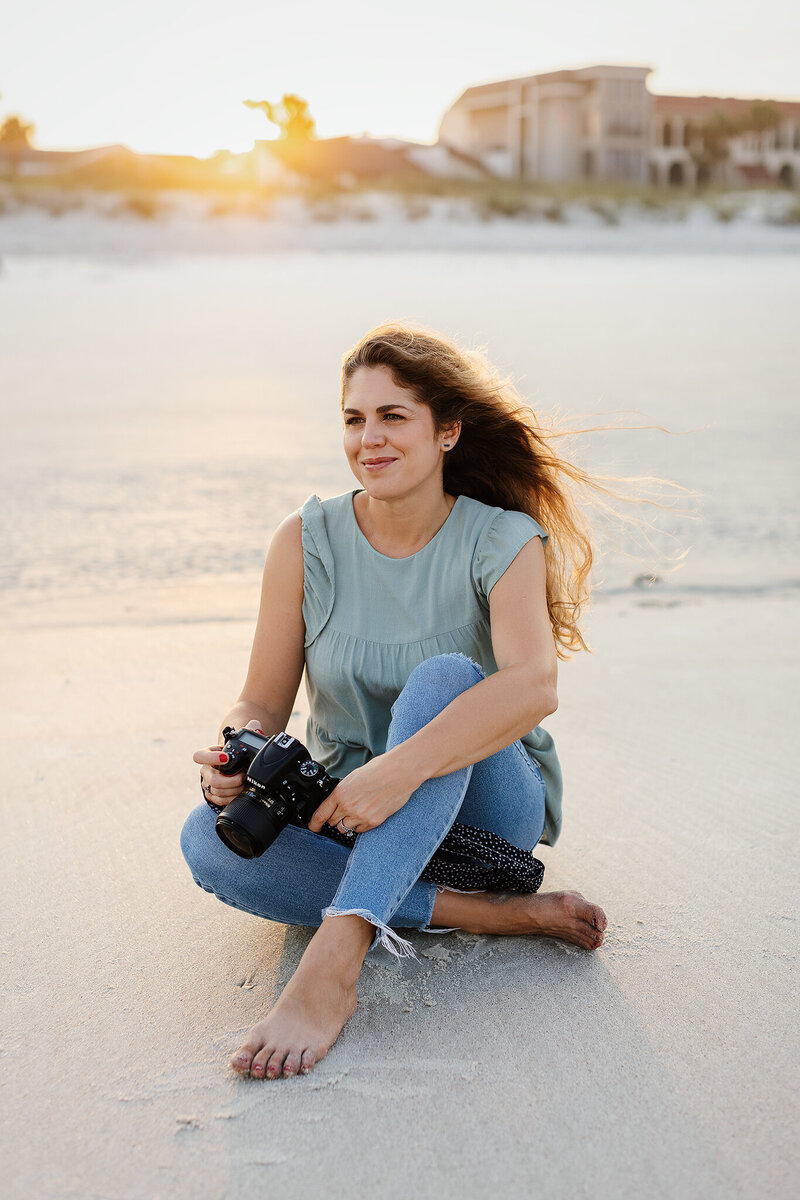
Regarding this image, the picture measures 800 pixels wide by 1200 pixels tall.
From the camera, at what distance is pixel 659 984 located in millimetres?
2326

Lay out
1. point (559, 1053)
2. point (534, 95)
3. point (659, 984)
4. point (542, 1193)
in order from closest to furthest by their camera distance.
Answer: point (542, 1193) < point (559, 1053) < point (659, 984) < point (534, 95)

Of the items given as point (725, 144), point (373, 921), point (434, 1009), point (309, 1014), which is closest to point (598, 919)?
point (434, 1009)

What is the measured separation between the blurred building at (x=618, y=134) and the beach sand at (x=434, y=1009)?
35.4 meters

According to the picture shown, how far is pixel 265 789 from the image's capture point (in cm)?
220

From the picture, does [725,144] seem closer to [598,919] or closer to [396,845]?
[598,919]

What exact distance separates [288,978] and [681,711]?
1.91 meters

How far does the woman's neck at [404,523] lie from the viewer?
8.48 ft

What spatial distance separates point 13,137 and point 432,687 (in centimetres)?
3418

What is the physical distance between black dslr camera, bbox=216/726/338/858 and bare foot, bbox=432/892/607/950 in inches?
14.8

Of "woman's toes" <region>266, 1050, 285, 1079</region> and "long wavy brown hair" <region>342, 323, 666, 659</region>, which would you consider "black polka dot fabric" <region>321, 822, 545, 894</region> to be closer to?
"woman's toes" <region>266, 1050, 285, 1079</region>

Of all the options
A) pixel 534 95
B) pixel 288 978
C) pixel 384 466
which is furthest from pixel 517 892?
pixel 534 95

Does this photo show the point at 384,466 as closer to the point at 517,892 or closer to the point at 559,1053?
the point at 517,892

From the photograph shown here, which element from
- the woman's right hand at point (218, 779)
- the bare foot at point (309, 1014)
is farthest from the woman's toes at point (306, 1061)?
the woman's right hand at point (218, 779)

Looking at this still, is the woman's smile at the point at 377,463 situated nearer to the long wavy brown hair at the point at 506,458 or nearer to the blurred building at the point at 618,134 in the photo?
the long wavy brown hair at the point at 506,458
